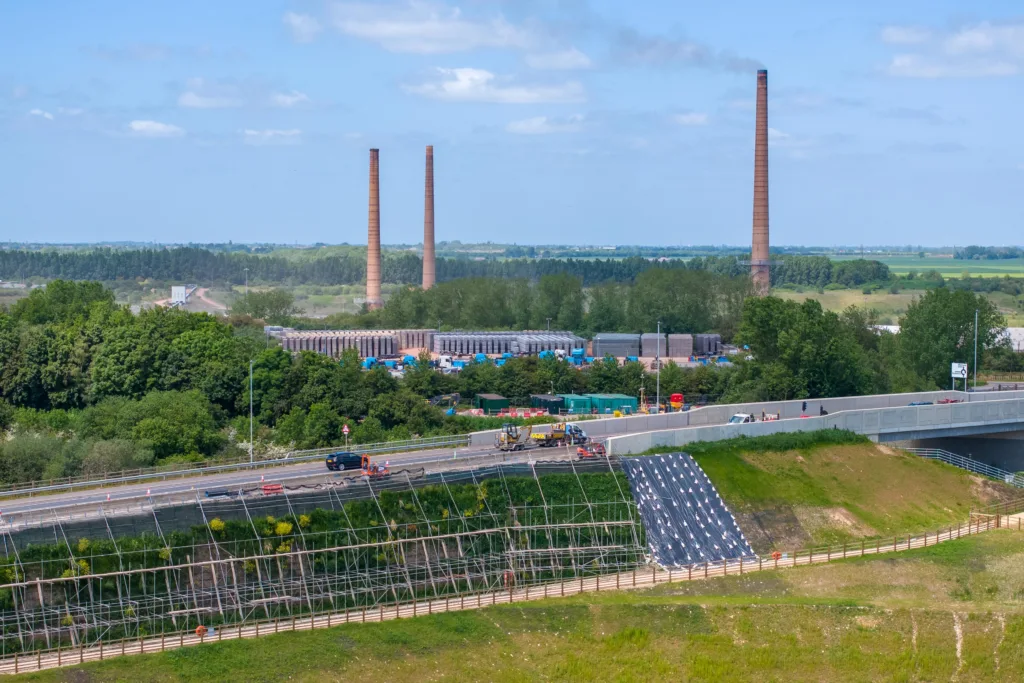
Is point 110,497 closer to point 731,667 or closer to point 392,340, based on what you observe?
point 731,667

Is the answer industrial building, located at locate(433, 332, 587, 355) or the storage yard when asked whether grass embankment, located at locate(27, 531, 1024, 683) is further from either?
industrial building, located at locate(433, 332, 587, 355)

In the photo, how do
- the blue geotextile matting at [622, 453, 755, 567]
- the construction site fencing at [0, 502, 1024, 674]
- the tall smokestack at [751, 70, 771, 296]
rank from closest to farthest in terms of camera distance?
the construction site fencing at [0, 502, 1024, 674], the blue geotextile matting at [622, 453, 755, 567], the tall smokestack at [751, 70, 771, 296]

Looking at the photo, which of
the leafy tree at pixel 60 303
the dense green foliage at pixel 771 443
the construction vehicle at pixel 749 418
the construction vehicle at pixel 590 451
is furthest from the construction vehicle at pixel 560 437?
the leafy tree at pixel 60 303

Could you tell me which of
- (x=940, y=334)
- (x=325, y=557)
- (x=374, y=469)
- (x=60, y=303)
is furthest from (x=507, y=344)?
(x=325, y=557)

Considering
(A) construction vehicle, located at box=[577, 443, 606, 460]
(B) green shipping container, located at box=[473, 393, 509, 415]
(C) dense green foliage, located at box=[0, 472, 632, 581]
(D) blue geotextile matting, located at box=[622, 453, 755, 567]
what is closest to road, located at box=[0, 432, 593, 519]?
(A) construction vehicle, located at box=[577, 443, 606, 460]

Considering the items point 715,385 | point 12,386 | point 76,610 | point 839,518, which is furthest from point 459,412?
point 76,610

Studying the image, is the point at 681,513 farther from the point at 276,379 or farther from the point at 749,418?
the point at 276,379
